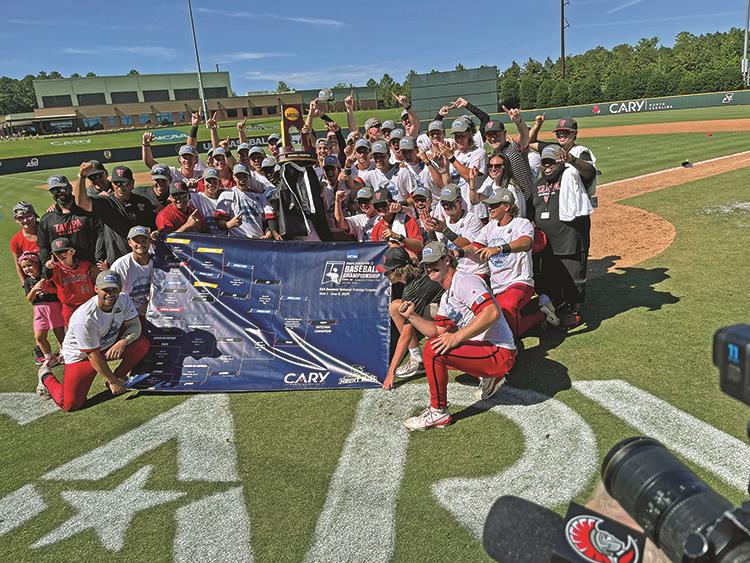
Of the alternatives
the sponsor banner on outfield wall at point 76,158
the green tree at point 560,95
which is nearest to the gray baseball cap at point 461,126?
the sponsor banner on outfield wall at point 76,158

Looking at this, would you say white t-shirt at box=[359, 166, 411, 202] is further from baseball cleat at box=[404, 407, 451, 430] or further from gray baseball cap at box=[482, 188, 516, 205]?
baseball cleat at box=[404, 407, 451, 430]

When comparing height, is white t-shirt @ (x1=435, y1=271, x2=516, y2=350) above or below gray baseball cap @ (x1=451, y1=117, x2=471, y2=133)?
below

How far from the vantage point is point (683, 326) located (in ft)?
19.6

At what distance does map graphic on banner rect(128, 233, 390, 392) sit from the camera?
571 cm

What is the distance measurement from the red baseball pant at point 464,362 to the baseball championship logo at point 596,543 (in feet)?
8.46

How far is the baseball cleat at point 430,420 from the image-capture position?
4.60 m

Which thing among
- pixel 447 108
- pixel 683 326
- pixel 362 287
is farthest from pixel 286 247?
pixel 683 326

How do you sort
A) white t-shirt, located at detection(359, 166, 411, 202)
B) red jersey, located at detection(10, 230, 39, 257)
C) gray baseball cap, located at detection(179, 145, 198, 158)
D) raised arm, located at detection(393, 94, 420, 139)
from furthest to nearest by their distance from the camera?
raised arm, located at detection(393, 94, 420, 139) → gray baseball cap, located at detection(179, 145, 198, 158) → white t-shirt, located at detection(359, 166, 411, 202) → red jersey, located at detection(10, 230, 39, 257)

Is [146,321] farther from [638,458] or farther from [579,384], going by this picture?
[638,458]

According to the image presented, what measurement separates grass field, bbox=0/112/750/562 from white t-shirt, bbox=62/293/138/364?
61 centimetres

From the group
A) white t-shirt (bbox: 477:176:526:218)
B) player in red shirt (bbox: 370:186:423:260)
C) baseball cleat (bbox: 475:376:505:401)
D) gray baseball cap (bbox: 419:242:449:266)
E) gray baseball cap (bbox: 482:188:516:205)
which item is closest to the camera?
gray baseball cap (bbox: 419:242:449:266)

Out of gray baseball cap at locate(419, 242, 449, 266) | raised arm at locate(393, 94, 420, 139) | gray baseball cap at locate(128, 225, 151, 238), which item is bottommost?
gray baseball cap at locate(419, 242, 449, 266)

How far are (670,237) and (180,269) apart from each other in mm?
8383

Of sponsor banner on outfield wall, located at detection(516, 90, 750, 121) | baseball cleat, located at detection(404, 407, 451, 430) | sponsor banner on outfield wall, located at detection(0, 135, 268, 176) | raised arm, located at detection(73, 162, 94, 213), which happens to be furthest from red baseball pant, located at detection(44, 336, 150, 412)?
sponsor banner on outfield wall, located at detection(516, 90, 750, 121)
